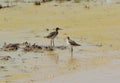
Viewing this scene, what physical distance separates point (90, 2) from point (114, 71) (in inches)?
658

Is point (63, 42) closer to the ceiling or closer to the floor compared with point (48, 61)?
closer to the floor

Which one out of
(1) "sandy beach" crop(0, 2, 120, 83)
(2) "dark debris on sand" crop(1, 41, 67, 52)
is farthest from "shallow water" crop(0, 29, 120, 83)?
(2) "dark debris on sand" crop(1, 41, 67, 52)

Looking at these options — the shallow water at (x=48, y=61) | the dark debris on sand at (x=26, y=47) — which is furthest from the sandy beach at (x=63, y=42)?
the dark debris on sand at (x=26, y=47)

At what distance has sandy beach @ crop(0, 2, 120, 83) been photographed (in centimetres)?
1194

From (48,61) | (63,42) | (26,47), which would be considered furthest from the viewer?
(63,42)

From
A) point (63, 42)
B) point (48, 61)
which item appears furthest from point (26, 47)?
point (63, 42)

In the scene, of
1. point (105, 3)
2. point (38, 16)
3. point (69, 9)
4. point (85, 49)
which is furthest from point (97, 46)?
point (105, 3)

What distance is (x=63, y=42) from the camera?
17.3m

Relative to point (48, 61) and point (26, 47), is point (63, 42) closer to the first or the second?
point (26, 47)

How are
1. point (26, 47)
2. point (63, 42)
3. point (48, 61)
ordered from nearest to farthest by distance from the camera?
point (48, 61)
point (26, 47)
point (63, 42)

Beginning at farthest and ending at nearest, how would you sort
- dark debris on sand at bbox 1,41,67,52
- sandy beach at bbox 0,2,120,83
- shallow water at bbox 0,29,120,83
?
dark debris on sand at bbox 1,41,67,52 → shallow water at bbox 0,29,120,83 → sandy beach at bbox 0,2,120,83

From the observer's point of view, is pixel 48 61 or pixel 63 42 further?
pixel 63 42

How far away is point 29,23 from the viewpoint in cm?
2188

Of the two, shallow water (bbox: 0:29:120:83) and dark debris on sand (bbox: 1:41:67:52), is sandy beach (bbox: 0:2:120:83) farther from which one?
dark debris on sand (bbox: 1:41:67:52)
